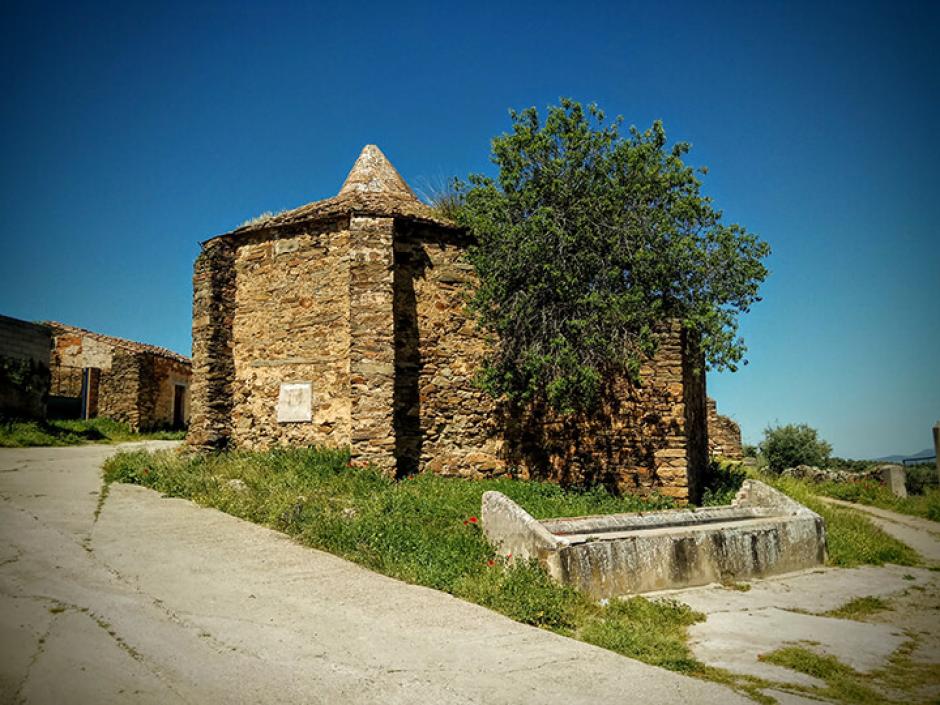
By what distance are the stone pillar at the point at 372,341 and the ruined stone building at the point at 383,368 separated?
0.02 m

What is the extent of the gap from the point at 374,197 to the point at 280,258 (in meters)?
2.18

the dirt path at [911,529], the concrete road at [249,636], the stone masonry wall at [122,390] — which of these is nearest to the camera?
the concrete road at [249,636]

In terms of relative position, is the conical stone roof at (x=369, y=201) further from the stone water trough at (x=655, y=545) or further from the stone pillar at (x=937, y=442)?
the stone pillar at (x=937, y=442)

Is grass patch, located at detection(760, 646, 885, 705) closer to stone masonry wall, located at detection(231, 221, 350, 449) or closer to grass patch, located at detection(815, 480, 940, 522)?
stone masonry wall, located at detection(231, 221, 350, 449)

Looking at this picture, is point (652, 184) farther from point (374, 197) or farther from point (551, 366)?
point (374, 197)

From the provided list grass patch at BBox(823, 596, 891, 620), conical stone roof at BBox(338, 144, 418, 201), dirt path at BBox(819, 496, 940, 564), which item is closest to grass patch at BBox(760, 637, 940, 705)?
grass patch at BBox(823, 596, 891, 620)

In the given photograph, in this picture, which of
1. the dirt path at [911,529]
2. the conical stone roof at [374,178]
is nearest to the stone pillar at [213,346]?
the conical stone roof at [374,178]

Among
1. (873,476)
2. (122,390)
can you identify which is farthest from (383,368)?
(122,390)

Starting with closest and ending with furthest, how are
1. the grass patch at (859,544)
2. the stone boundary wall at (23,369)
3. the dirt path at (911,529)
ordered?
the grass patch at (859,544) → the dirt path at (911,529) → the stone boundary wall at (23,369)

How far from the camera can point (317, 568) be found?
266 inches

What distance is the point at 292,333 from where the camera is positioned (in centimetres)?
1227

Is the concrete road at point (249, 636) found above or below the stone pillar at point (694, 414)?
below

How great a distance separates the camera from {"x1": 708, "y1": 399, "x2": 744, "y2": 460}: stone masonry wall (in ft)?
68.6

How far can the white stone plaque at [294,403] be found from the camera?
11.9 m
